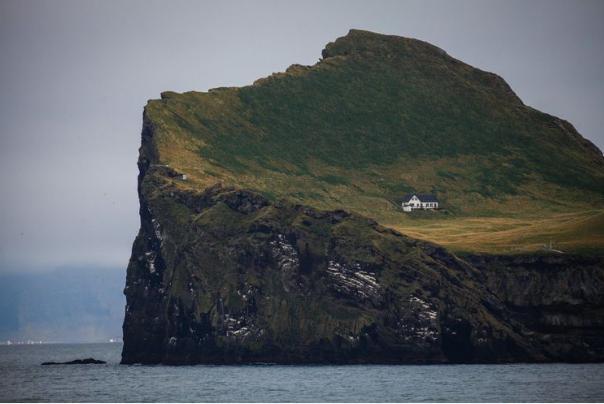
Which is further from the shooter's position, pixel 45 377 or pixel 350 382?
pixel 45 377

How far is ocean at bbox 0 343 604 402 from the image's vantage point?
146 meters

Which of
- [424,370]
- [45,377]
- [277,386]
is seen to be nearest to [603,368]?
[424,370]

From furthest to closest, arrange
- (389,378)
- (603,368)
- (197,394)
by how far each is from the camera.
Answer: (603,368) < (389,378) < (197,394)

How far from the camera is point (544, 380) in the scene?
166750 millimetres

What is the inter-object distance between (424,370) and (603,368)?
2868cm

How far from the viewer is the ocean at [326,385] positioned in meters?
146

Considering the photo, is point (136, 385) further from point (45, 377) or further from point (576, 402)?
point (576, 402)

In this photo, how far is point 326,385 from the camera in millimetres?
163375

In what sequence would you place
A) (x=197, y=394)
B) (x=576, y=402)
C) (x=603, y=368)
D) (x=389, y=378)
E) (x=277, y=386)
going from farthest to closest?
(x=603, y=368), (x=389, y=378), (x=277, y=386), (x=197, y=394), (x=576, y=402)

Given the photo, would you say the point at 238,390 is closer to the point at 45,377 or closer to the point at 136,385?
the point at 136,385

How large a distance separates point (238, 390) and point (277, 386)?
A: 700cm

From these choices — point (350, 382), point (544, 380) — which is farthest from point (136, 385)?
point (544, 380)

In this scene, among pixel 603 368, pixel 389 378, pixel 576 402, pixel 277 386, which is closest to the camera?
pixel 576 402

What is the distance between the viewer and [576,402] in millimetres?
132000
